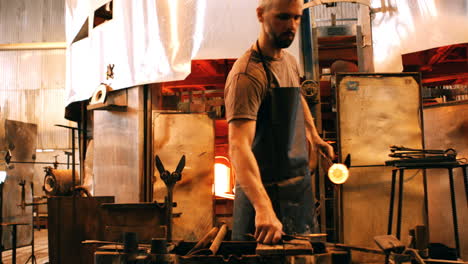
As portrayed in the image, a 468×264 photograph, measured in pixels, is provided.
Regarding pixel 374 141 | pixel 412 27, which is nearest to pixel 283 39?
pixel 374 141

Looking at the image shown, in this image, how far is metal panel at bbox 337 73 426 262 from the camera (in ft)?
19.2

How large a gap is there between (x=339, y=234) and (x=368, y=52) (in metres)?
2.41

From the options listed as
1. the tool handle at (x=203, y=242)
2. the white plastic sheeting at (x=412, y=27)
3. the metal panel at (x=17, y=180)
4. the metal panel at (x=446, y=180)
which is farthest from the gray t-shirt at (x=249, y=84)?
the metal panel at (x=17, y=180)

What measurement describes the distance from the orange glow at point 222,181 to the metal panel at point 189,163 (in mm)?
368

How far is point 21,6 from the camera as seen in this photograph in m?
16.8

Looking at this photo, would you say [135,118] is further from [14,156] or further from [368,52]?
[14,156]

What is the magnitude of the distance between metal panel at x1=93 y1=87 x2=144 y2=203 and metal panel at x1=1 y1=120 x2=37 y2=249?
14.4ft

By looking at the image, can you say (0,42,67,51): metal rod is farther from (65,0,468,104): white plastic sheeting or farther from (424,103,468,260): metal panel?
(424,103,468,260): metal panel

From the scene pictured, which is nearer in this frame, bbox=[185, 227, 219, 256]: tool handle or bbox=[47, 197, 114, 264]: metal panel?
bbox=[185, 227, 219, 256]: tool handle

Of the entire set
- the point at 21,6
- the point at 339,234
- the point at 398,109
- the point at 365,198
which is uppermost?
the point at 21,6

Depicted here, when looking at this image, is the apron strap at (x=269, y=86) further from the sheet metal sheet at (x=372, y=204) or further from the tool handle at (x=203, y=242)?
the sheet metal sheet at (x=372, y=204)

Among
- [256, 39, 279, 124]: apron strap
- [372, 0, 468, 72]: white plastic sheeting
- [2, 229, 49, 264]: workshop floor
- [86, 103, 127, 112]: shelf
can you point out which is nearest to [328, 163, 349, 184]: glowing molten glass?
[256, 39, 279, 124]: apron strap

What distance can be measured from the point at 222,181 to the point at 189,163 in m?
0.68

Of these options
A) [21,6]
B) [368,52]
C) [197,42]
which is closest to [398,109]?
[368,52]
